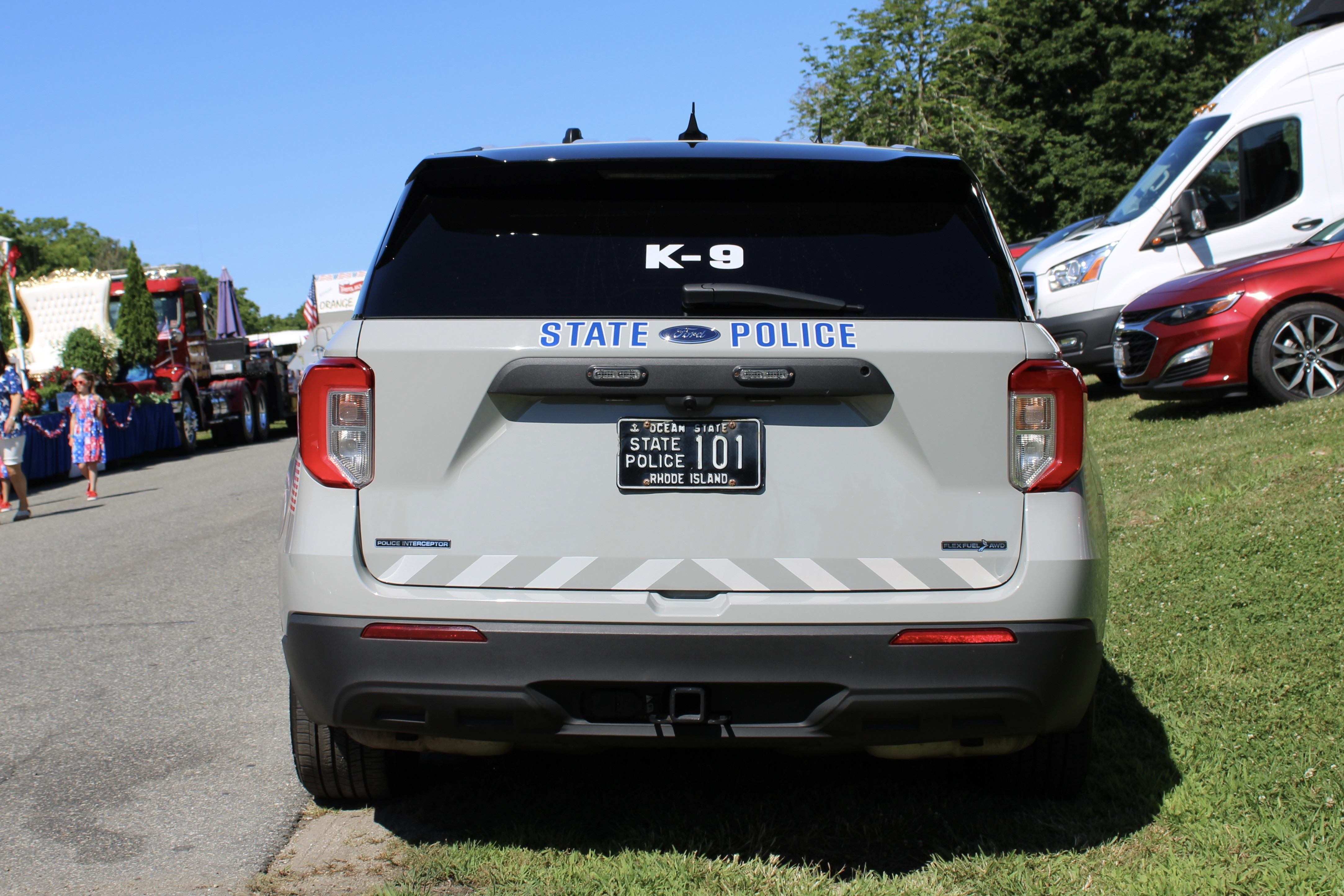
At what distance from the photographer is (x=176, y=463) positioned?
21.1 m

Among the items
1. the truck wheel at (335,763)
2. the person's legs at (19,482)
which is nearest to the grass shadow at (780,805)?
the truck wheel at (335,763)

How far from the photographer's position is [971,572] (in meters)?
2.97

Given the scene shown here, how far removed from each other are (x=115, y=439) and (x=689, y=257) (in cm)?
1963

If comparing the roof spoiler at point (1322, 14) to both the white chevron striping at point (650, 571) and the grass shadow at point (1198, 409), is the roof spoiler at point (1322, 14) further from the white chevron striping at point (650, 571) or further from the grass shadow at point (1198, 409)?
the white chevron striping at point (650, 571)

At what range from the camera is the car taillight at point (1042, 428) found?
3000 mm

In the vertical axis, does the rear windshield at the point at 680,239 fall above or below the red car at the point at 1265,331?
above

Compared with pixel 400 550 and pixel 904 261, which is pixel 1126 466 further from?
pixel 400 550

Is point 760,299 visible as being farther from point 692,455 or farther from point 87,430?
point 87,430

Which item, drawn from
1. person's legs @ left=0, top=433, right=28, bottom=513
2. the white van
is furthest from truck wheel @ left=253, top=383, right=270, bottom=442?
the white van

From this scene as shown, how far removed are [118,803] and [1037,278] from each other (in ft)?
36.0

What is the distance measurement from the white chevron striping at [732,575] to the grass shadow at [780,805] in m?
0.90

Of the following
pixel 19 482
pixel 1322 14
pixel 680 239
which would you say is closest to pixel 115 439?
pixel 19 482

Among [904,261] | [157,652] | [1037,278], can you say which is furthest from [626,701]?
[1037,278]

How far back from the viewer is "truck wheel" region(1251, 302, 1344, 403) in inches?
380
